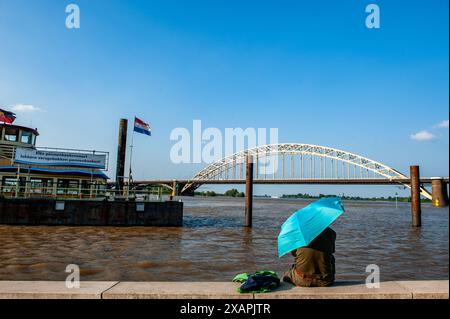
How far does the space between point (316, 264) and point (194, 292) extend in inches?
71.1

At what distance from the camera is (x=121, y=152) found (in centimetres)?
2431

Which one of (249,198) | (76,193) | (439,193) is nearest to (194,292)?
(249,198)

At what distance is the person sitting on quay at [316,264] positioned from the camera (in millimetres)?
4711

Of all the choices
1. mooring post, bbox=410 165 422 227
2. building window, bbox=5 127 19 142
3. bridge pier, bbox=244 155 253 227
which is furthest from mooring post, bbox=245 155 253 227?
building window, bbox=5 127 19 142

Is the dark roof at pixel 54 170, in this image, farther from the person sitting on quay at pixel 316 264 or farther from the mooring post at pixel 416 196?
the mooring post at pixel 416 196

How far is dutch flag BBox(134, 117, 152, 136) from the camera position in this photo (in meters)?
25.3

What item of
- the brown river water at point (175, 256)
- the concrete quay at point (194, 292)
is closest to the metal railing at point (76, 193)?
the brown river water at point (175, 256)

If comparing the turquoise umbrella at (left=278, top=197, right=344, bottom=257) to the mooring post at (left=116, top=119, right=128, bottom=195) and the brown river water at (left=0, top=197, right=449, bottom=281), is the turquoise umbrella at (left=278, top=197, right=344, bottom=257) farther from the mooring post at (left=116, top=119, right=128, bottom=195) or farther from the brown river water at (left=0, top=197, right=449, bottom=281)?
the mooring post at (left=116, top=119, right=128, bottom=195)

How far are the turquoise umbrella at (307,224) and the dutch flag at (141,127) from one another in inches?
857

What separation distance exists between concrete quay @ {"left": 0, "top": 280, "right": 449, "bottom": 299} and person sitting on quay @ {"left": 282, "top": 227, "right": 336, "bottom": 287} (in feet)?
1.04

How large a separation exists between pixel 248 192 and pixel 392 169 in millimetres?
99360

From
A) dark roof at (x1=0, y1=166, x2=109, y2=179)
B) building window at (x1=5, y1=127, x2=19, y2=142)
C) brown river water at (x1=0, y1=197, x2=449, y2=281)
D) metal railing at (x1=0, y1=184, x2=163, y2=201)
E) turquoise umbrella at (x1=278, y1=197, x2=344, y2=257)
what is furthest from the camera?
building window at (x1=5, y1=127, x2=19, y2=142)
